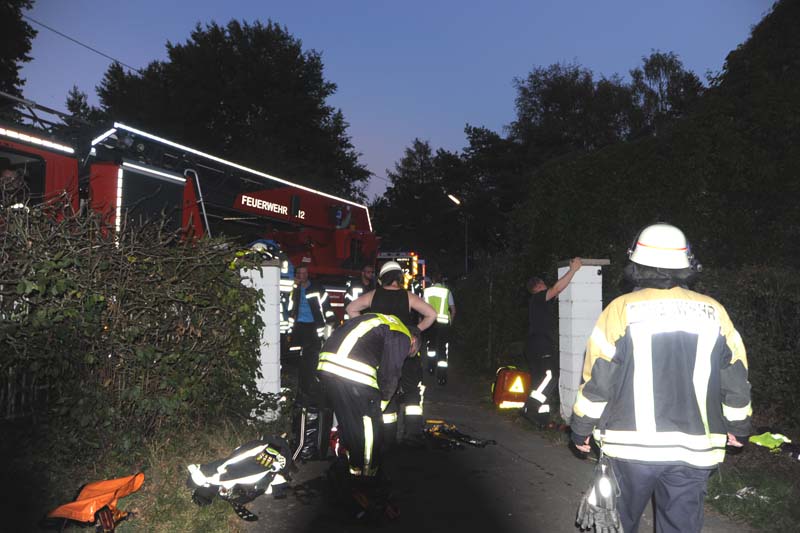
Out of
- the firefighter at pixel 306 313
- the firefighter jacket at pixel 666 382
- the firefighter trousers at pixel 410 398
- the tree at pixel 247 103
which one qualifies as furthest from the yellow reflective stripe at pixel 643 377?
the tree at pixel 247 103

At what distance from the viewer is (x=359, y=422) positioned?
4652mm

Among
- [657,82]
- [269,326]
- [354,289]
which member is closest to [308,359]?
[269,326]

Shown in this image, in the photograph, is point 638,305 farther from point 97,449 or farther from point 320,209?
point 320,209

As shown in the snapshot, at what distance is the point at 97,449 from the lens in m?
5.01

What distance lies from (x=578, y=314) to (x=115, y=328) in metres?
4.64

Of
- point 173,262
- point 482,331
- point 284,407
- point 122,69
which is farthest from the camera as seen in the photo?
point 122,69

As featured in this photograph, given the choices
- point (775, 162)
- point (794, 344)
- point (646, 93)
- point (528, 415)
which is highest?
point (646, 93)

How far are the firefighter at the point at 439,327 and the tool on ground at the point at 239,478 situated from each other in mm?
4997

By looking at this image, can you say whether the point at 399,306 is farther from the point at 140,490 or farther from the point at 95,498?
the point at 95,498

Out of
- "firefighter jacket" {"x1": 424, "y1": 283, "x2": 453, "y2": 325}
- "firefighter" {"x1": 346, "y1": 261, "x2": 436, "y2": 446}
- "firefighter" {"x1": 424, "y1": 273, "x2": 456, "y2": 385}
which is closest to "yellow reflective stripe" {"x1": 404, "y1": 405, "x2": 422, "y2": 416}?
"firefighter" {"x1": 346, "y1": 261, "x2": 436, "y2": 446}

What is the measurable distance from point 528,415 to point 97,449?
452 centimetres

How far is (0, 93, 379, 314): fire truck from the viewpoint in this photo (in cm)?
730

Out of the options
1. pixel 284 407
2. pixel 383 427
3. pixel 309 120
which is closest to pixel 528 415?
pixel 284 407

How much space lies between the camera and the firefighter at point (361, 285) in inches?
434
